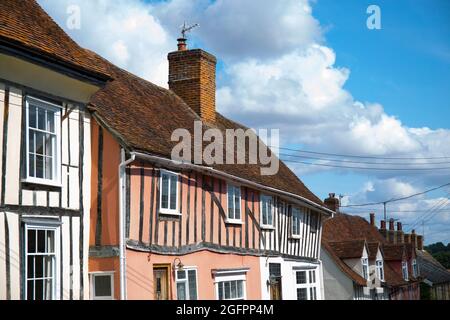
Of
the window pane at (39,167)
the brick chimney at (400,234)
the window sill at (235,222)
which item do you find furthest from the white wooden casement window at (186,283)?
the brick chimney at (400,234)

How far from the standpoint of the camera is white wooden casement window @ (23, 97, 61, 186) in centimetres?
1358

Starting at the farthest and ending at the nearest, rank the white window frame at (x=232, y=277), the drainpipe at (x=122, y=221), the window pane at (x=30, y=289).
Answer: the white window frame at (x=232, y=277) → the drainpipe at (x=122, y=221) → the window pane at (x=30, y=289)

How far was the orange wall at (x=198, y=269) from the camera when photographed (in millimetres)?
15375

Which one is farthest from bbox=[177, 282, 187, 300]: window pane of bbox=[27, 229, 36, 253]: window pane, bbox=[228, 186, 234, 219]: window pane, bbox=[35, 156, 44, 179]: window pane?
bbox=[35, 156, 44, 179]: window pane

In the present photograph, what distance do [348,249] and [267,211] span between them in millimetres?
14675

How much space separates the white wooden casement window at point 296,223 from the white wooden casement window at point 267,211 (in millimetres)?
2034

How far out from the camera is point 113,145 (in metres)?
15.5

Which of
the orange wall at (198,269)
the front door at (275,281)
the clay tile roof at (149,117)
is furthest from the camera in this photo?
the front door at (275,281)

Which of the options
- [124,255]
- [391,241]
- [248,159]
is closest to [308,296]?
[248,159]

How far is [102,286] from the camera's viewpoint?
15211 millimetres

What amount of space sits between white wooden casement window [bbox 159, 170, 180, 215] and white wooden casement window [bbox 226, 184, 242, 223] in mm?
2856

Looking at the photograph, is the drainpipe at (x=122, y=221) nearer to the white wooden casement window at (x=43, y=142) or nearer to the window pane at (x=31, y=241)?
the white wooden casement window at (x=43, y=142)

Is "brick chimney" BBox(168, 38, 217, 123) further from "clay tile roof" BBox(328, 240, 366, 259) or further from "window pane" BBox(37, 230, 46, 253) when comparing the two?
"clay tile roof" BBox(328, 240, 366, 259)

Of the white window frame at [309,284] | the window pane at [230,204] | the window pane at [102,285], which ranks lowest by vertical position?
the white window frame at [309,284]
